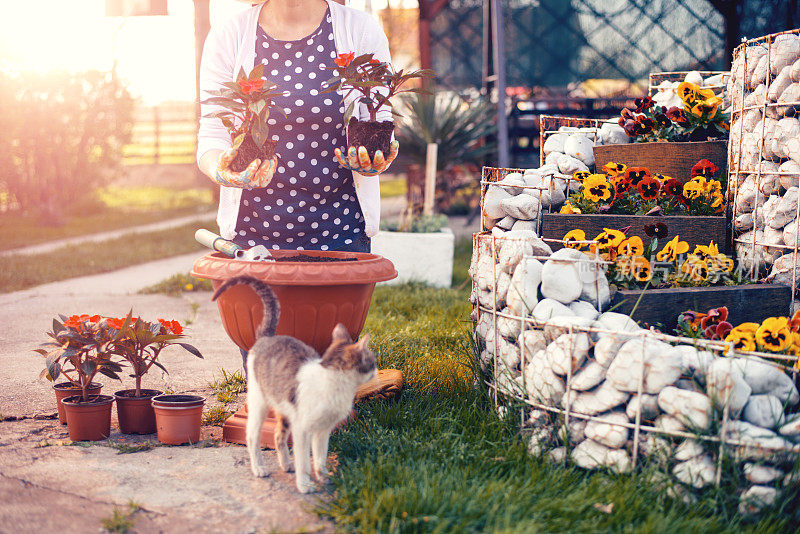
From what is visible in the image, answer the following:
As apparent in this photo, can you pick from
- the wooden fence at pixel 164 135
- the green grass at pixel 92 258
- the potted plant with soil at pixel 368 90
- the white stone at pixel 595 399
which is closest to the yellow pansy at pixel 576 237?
the white stone at pixel 595 399

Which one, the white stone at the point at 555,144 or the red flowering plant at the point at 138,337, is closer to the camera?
the red flowering plant at the point at 138,337

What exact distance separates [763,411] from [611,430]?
428mm

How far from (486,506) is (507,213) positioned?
141 cm

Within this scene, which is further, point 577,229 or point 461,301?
point 461,301

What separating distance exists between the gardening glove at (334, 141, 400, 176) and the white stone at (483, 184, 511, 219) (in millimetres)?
623

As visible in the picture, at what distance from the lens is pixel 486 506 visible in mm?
1952

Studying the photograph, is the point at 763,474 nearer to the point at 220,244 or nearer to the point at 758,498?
the point at 758,498

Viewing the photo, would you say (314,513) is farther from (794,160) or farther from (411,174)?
(411,174)

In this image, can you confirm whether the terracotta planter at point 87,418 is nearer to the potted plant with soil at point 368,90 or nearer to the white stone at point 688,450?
the potted plant with soil at point 368,90

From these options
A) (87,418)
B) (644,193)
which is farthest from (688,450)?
(87,418)

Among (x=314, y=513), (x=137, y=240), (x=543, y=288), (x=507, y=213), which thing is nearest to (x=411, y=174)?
(x=137, y=240)

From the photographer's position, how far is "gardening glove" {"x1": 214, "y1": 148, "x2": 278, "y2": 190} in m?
2.39

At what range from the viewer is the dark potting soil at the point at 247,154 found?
2.42 meters

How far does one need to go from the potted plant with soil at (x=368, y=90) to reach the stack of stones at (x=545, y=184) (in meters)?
0.65
